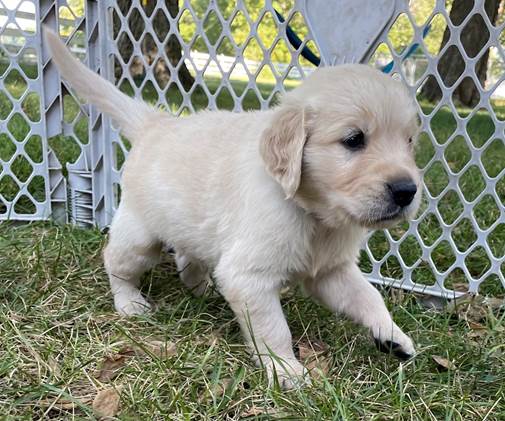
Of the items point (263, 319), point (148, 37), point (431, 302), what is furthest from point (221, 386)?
point (148, 37)

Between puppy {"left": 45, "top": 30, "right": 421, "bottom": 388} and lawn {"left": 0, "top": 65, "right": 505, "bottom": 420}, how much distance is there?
124mm

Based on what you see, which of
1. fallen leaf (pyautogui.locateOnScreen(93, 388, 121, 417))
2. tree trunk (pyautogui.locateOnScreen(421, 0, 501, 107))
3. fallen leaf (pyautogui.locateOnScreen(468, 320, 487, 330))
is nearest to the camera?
fallen leaf (pyautogui.locateOnScreen(93, 388, 121, 417))

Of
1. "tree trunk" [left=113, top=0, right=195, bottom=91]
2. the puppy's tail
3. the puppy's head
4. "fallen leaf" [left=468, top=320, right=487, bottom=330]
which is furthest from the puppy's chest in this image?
"tree trunk" [left=113, top=0, right=195, bottom=91]

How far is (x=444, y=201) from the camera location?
171 inches

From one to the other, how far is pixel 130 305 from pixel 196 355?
2.03 feet

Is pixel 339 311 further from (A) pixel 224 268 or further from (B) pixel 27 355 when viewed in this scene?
(B) pixel 27 355

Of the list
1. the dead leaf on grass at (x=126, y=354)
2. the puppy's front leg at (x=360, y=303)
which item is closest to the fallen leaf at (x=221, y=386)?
the dead leaf on grass at (x=126, y=354)

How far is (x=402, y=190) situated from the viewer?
6.33 ft

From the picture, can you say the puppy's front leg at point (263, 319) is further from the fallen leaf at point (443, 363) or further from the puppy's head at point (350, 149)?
the fallen leaf at point (443, 363)

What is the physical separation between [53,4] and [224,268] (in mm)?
2225

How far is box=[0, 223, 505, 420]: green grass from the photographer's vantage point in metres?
1.95

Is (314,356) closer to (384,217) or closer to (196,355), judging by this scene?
(196,355)

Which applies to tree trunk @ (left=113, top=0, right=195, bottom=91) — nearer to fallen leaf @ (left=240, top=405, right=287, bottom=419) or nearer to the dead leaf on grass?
the dead leaf on grass

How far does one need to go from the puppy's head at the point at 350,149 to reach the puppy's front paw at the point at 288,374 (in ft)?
1.73
